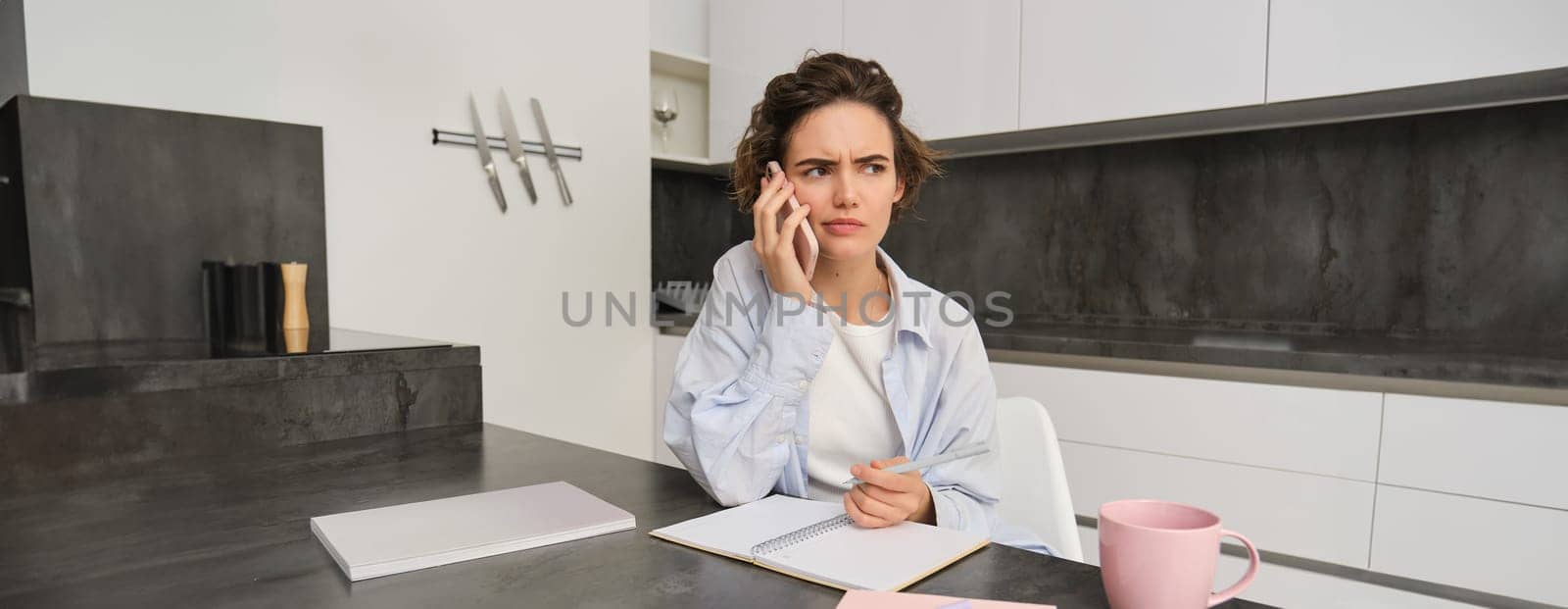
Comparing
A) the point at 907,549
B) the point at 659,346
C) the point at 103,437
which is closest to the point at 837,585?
the point at 907,549

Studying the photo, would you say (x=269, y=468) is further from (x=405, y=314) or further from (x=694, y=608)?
(x=405, y=314)

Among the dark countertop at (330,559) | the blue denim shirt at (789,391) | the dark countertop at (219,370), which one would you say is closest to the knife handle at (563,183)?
the dark countertop at (219,370)

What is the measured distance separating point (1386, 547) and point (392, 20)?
8.24 feet

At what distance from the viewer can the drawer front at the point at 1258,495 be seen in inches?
63.9

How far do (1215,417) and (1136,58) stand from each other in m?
0.87

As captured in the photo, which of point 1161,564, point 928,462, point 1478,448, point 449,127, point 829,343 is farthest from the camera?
point 449,127

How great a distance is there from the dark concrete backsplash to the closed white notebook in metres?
2.01

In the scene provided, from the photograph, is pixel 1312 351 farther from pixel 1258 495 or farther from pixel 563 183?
pixel 563 183

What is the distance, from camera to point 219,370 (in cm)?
113

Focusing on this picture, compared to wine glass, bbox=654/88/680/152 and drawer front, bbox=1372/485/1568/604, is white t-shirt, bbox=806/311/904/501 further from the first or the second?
wine glass, bbox=654/88/680/152

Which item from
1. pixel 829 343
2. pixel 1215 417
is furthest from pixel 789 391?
pixel 1215 417

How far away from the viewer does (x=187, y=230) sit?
1.90 metres

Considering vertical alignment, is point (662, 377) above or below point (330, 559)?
below

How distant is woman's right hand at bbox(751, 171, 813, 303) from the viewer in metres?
0.99
